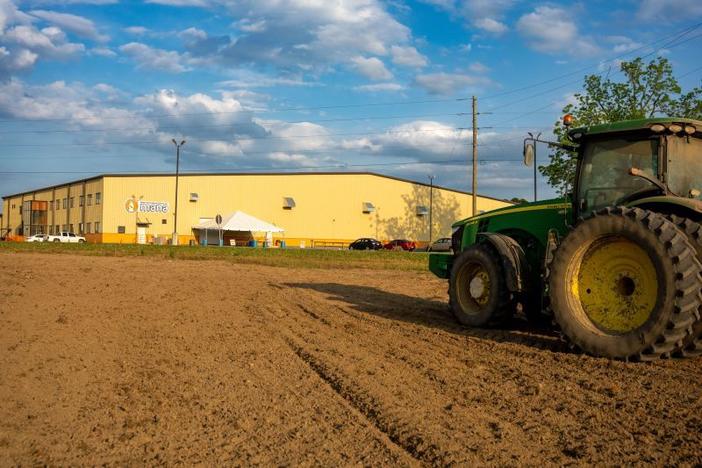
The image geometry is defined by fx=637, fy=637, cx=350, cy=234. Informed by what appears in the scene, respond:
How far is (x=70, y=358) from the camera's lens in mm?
6656

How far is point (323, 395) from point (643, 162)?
4.18 m

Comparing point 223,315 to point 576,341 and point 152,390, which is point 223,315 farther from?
point 576,341

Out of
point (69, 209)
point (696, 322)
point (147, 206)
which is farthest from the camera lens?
point (69, 209)

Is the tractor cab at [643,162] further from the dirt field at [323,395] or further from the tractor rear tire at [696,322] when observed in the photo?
the dirt field at [323,395]

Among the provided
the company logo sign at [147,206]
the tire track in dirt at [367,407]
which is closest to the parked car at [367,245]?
the company logo sign at [147,206]

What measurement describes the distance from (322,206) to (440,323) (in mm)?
58572

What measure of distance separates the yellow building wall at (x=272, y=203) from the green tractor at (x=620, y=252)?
57.9m

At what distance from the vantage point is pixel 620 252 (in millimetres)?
6266

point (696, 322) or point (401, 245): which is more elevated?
point (401, 245)

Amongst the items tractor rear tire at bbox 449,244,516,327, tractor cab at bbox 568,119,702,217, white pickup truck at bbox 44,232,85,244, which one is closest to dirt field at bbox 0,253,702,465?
tractor rear tire at bbox 449,244,516,327

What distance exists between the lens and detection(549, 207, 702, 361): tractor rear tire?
18.1ft

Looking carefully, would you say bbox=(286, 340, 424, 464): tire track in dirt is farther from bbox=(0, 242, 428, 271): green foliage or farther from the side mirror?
bbox=(0, 242, 428, 271): green foliage

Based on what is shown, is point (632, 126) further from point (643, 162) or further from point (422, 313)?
point (422, 313)

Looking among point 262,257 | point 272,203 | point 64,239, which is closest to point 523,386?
point 262,257
